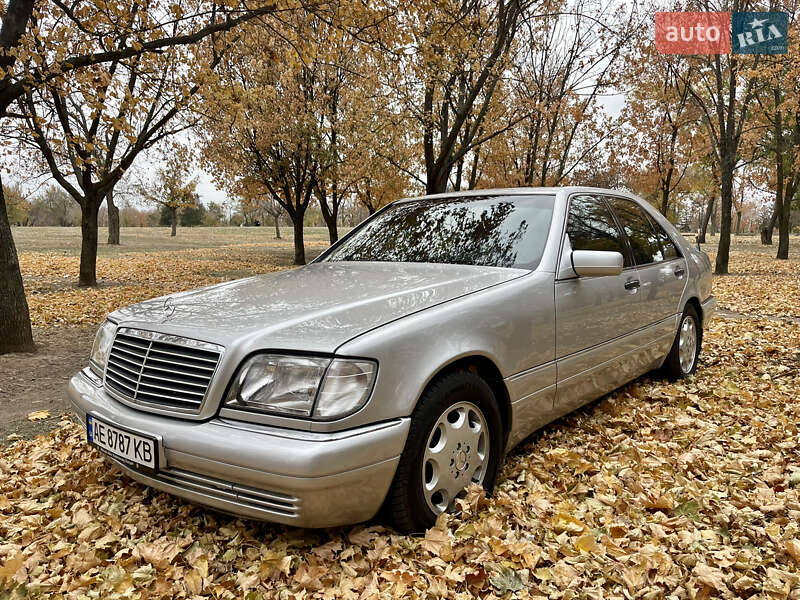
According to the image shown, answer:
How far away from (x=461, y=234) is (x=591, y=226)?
0.88 metres

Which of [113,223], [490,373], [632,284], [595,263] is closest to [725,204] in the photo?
[632,284]

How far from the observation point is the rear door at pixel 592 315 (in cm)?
310

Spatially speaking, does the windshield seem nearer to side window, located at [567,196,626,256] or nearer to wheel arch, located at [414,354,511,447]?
side window, located at [567,196,626,256]

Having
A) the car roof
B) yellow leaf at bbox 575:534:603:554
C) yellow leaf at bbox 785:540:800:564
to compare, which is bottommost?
yellow leaf at bbox 575:534:603:554

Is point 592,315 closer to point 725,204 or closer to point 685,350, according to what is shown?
point 685,350

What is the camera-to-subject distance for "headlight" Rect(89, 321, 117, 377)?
2750 mm

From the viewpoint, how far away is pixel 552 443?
11.3 ft

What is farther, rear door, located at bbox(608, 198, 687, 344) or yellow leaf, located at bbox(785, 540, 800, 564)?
rear door, located at bbox(608, 198, 687, 344)

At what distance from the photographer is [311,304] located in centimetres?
253

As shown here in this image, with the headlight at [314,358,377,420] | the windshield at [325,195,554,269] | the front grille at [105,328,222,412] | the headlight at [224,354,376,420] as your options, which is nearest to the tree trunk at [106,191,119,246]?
the windshield at [325,195,554,269]

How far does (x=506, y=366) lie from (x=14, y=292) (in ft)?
18.6

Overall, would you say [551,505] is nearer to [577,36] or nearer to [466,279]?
[466,279]

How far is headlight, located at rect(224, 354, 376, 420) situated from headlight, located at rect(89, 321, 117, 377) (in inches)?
39.2

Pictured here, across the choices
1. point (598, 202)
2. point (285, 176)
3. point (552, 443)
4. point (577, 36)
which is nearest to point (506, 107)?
point (577, 36)
